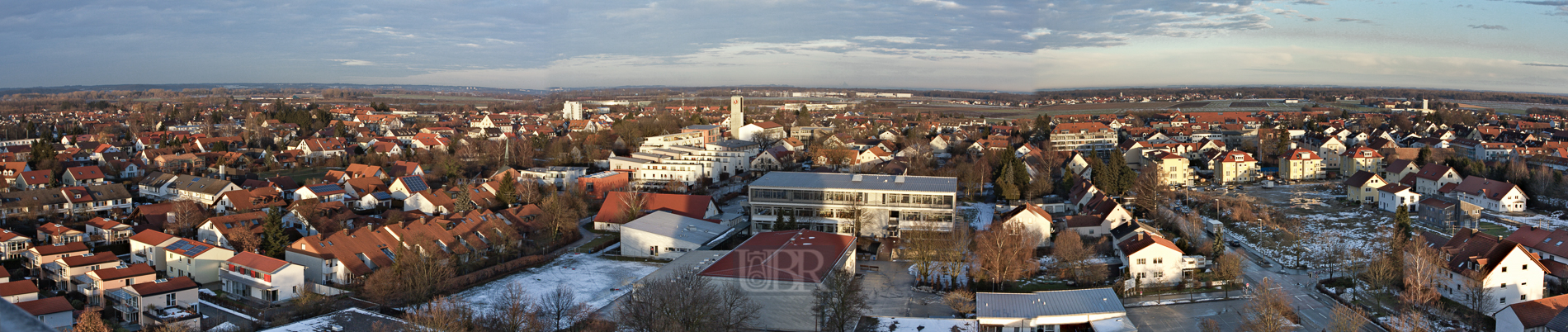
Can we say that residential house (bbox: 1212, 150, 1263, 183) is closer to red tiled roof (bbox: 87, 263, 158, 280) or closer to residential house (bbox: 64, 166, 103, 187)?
red tiled roof (bbox: 87, 263, 158, 280)

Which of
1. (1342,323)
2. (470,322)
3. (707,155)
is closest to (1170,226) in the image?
(1342,323)

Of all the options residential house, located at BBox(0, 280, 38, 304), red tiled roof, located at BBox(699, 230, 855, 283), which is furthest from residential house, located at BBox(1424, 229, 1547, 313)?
residential house, located at BBox(0, 280, 38, 304)

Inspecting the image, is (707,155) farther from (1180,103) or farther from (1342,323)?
(1180,103)

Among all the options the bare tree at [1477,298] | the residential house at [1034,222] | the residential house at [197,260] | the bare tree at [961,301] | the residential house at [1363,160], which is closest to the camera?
the bare tree at [1477,298]

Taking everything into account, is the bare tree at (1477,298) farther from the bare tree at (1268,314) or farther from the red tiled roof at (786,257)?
the red tiled roof at (786,257)

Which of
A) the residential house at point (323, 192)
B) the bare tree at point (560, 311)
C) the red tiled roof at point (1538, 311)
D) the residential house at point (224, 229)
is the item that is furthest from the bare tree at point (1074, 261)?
the residential house at point (323, 192)

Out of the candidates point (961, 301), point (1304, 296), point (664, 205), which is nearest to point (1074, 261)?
point (961, 301)

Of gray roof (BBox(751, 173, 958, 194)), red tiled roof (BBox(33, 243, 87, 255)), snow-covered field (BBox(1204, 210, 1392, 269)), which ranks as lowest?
snow-covered field (BBox(1204, 210, 1392, 269))
